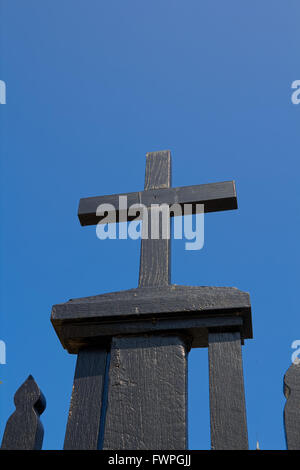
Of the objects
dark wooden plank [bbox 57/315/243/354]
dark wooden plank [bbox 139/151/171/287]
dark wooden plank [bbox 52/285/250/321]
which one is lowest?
dark wooden plank [bbox 57/315/243/354]

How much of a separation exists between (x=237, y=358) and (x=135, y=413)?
1.32ft

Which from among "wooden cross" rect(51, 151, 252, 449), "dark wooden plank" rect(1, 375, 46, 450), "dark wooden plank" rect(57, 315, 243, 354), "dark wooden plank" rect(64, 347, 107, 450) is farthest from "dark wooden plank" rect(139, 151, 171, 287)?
"dark wooden plank" rect(1, 375, 46, 450)

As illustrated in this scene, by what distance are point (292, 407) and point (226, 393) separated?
0.22 m

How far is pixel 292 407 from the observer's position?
62.7 inches

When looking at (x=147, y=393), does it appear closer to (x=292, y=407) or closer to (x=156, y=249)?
(x=292, y=407)

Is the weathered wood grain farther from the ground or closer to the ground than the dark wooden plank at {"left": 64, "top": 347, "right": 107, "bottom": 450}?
farther from the ground

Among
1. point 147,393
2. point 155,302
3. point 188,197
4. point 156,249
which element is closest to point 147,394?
point 147,393

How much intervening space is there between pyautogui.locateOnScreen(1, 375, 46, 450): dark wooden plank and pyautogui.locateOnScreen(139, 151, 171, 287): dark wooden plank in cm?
58

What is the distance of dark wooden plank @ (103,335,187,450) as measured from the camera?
163cm

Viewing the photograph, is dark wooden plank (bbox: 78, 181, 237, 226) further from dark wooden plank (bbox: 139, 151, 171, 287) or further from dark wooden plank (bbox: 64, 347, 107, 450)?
dark wooden plank (bbox: 64, 347, 107, 450)

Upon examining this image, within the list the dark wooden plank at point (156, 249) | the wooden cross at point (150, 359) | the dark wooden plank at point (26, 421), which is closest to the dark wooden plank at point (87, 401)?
the wooden cross at point (150, 359)
